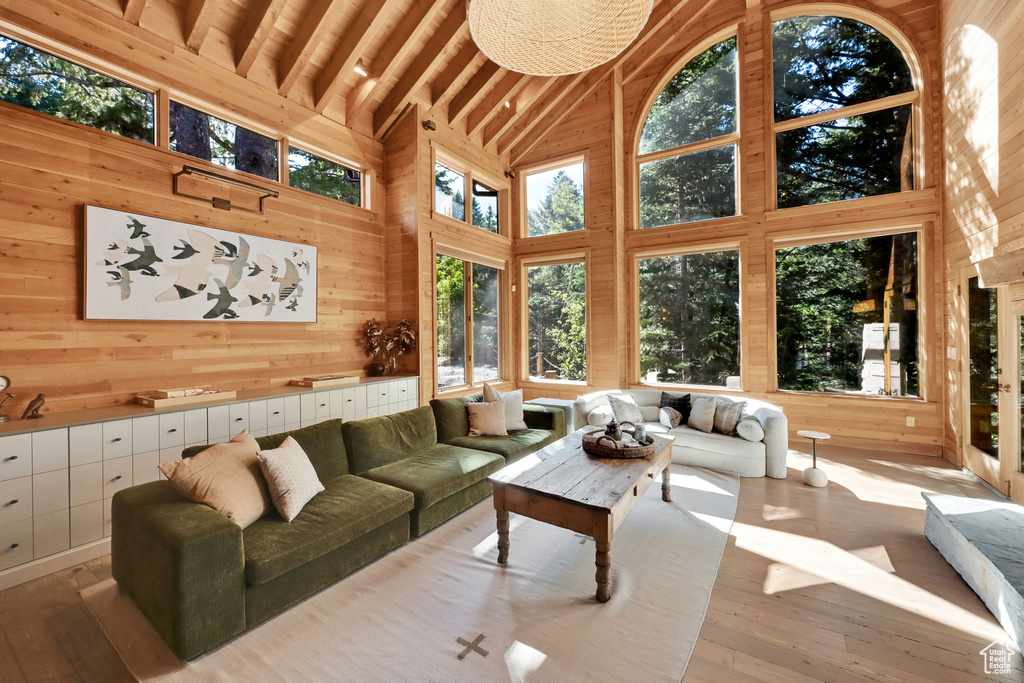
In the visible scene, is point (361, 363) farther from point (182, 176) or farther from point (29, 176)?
point (29, 176)

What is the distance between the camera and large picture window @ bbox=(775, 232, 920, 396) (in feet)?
15.6

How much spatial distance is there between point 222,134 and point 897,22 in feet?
23.6

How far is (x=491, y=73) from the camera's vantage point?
5.27 meters

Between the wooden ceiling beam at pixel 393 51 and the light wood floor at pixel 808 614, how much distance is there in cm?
466

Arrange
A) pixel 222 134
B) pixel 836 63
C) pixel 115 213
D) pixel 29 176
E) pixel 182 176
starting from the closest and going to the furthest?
pixel 29 176 < pixel 115 213 < pixel 182 176 < pixel 222 134 < pixel 836 63

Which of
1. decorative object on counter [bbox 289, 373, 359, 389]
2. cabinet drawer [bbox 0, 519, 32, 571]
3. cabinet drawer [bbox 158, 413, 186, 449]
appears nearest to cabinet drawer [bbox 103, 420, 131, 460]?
cabinet drawer [bbox 158, 413, 186, 449]

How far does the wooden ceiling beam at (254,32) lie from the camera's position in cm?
363

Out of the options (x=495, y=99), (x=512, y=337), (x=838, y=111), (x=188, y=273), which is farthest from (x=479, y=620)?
(x=838, y=111)

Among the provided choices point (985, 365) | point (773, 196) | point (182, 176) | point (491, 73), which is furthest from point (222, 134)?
point (985, 365)

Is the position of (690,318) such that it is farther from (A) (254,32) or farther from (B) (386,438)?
(A) (254,32)

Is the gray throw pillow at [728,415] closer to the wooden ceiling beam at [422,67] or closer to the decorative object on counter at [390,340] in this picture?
the decorative object on counter at [390,340]

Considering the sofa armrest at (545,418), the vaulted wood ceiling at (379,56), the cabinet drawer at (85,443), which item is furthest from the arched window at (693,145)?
the cabinet drawer at (85,443)

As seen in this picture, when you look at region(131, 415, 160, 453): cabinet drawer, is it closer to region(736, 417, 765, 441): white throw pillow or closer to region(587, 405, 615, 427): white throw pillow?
region(587, 405, 615, 427): white throw pillow

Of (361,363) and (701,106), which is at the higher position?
(701,106)
